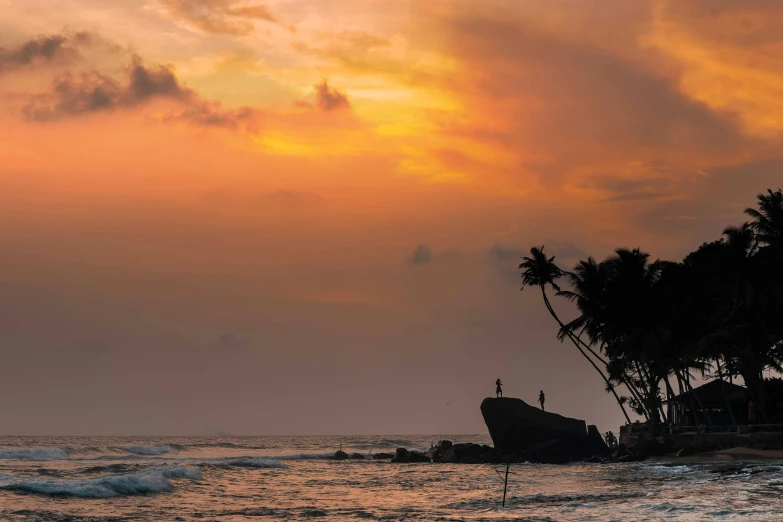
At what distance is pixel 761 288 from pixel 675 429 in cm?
1295

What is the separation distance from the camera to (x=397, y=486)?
44.8 meters

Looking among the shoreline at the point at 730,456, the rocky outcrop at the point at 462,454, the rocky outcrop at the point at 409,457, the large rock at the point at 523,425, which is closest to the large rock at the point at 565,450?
the large rock at the point at 523,425

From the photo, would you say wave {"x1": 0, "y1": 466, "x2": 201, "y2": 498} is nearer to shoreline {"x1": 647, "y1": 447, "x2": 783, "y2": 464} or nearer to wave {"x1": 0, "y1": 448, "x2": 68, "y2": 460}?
shoreline {"x1": 647, "y1": 447, "x2": 783, "y2": 464}

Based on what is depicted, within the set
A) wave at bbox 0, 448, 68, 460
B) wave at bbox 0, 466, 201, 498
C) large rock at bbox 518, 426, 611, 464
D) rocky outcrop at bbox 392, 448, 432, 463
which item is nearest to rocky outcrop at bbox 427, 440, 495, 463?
rocky outcrop at bbox 392, 448, 432, 463

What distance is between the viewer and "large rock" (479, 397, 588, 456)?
63.6 meters

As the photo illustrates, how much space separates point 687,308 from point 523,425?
50.1ft

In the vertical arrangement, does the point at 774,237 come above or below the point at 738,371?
above

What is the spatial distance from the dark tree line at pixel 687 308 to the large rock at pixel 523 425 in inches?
271

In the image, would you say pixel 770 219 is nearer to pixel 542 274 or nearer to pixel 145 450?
pixel 542 274

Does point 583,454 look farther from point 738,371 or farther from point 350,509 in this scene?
point 350,509

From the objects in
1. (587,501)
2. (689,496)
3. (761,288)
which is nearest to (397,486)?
(587,501)

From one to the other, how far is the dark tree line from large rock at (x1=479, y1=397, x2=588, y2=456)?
271 inches

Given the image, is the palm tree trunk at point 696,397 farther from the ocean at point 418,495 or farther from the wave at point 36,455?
the wave at point 36,455

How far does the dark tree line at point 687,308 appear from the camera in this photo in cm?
5281
